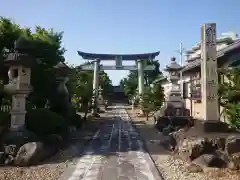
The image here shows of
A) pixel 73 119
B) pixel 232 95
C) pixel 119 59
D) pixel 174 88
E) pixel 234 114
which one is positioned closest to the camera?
pixel 234 114

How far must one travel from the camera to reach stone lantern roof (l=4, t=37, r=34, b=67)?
9.90 meters

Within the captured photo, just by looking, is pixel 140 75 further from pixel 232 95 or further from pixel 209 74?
pixel 209 74

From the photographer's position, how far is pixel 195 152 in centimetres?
816

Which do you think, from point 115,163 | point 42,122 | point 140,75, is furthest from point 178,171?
point 140,75

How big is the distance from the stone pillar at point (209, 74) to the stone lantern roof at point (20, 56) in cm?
630

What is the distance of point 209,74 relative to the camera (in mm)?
9891

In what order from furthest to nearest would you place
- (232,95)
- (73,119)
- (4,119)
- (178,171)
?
(73,119), (232,95), (4,119), (178,171)

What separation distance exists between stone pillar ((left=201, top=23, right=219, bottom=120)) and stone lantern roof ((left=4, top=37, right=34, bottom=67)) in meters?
6.30

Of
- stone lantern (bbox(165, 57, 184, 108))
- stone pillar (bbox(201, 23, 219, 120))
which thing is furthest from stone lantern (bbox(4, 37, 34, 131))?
stone lantern (bbox(165, 57, 184, 108))

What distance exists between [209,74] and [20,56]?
6.72 meters

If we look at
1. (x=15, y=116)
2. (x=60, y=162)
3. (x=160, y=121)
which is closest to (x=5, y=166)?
(x=60, y=162)

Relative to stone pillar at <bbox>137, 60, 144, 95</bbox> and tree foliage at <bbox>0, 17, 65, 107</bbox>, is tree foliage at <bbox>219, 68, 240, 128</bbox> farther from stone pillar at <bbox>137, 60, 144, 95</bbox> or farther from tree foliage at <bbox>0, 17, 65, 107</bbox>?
stone pillar at <bbox>137, 60, 144, 95</bbox>

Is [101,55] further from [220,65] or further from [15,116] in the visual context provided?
[15,116]

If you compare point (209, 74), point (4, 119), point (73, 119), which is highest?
point (209, 74)
